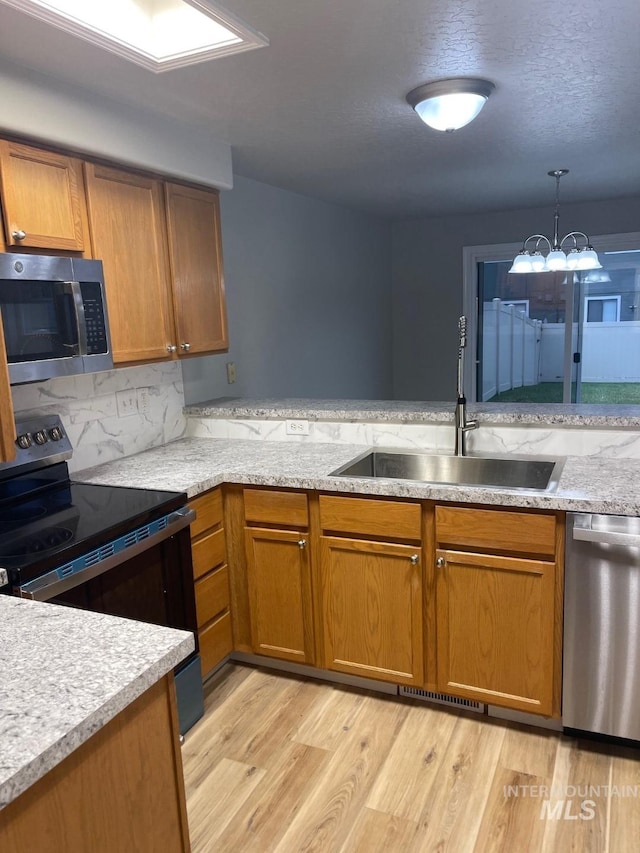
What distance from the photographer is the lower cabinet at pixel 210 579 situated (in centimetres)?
236

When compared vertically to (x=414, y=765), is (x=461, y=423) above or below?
above

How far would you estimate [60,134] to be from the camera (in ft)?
6.64

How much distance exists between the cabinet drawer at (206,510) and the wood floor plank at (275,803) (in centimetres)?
82

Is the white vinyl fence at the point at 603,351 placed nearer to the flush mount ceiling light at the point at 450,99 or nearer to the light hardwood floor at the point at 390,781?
the flush mount ceiling light at the point at 450,99

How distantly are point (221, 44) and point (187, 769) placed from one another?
2.20 m

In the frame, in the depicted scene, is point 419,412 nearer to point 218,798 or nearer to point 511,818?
point 511,818

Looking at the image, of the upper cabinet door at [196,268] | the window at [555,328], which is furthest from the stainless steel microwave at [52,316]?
the window at [555,328]

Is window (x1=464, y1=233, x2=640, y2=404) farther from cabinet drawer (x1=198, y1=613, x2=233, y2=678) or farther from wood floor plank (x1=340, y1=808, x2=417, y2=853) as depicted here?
wood floor plank (x1=340, y1=808, x2=417, y2=853)

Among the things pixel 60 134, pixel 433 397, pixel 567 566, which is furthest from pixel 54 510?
pixel 433 397

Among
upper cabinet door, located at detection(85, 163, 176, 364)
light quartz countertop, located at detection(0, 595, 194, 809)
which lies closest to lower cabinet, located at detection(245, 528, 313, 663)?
upper cabinet door, located at detection(85, 163, 176, 364)

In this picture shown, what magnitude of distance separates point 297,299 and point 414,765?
292 cm

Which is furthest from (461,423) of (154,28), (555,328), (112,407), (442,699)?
(555,328)

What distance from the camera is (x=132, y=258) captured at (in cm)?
238

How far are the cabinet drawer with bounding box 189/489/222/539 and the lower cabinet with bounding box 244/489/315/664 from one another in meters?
0.11
